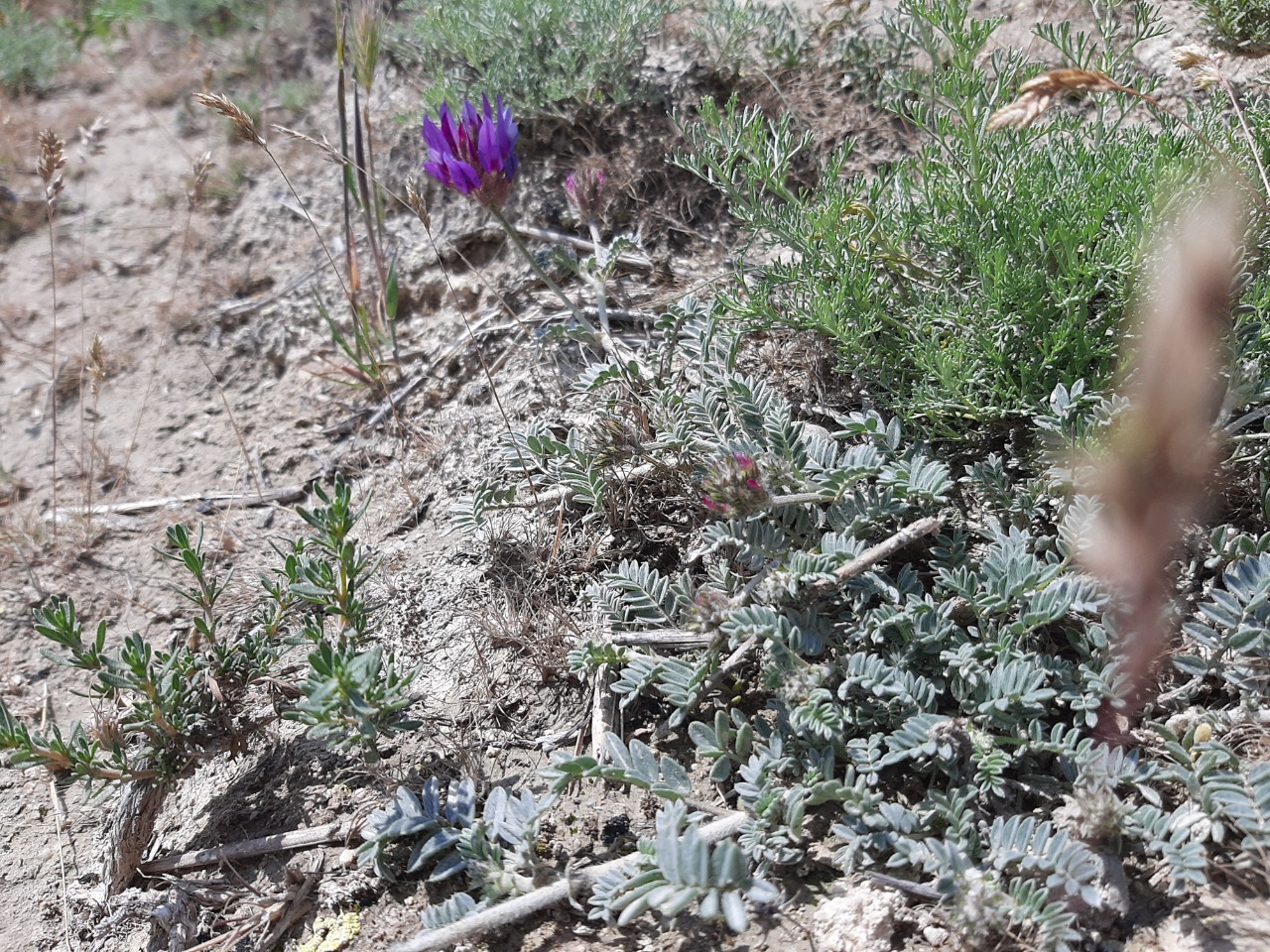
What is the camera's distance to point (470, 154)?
262cm

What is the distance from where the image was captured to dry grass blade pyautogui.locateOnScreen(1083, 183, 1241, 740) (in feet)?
4.79

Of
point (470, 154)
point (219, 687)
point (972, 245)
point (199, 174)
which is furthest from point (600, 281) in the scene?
point (219, 687)

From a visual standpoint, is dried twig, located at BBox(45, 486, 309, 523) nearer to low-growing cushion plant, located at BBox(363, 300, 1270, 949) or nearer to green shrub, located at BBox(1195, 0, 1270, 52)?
low-growing cushion plant, located at BBox(363, 300, 1270, 949)

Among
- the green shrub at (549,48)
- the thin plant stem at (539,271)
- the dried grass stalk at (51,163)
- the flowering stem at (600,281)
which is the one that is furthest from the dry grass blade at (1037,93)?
the dried grass stalk at (51,163)

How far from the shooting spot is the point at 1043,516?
2.52 meters

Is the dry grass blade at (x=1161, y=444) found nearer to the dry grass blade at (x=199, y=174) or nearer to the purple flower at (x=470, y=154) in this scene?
the purple flower at (x=470, y=154)

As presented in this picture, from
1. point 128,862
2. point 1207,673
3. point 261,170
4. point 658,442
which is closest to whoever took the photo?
point 1207,673

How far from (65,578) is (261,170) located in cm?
247

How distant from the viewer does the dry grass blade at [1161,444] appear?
4.79 feet

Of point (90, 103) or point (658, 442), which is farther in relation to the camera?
point (90, 103)

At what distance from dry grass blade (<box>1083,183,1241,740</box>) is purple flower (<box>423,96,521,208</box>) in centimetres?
165

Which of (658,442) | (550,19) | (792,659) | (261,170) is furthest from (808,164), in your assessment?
(261,170)

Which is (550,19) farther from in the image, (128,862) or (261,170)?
(128,862)

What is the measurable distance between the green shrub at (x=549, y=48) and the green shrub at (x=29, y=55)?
12.6 ft
